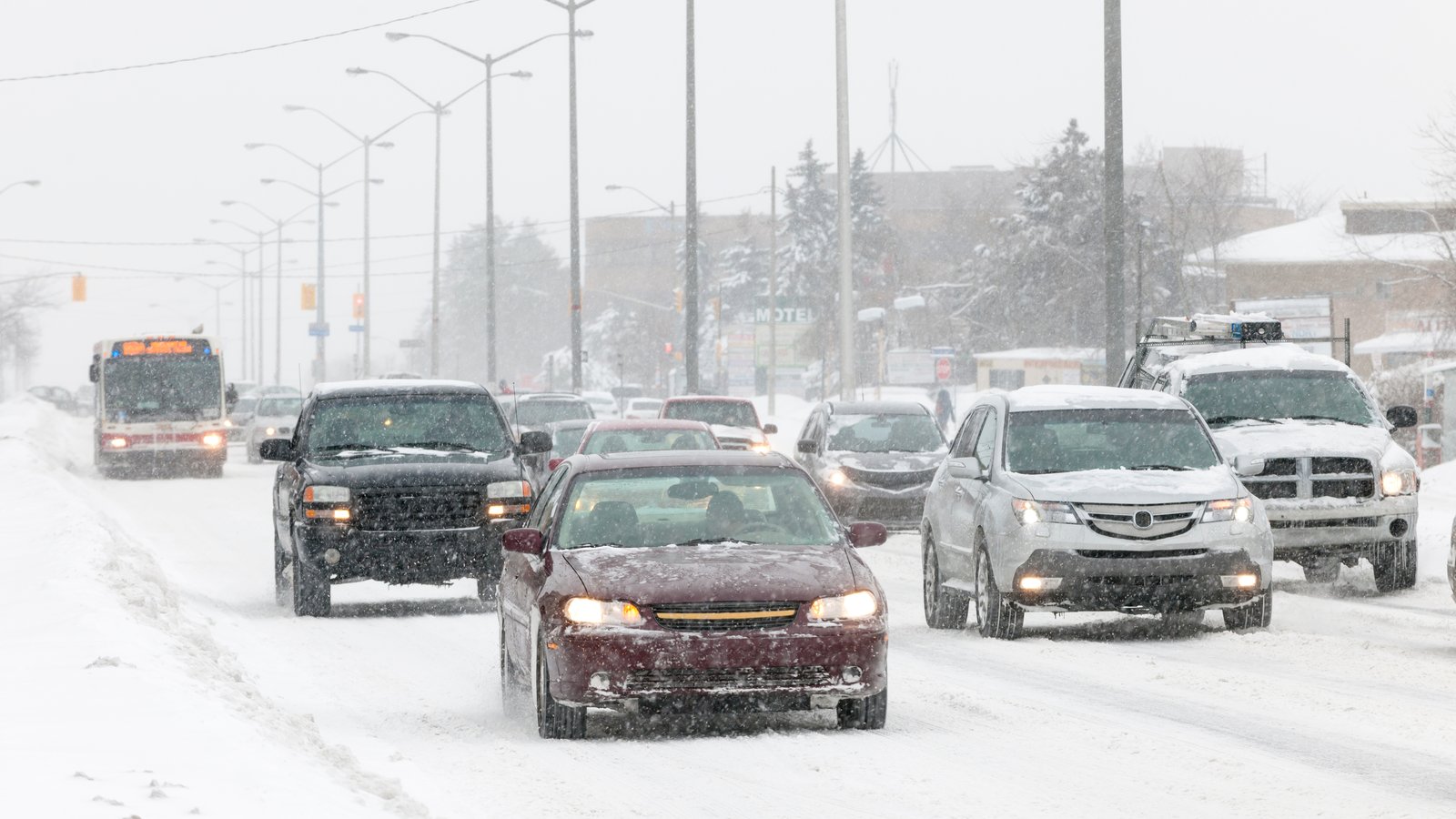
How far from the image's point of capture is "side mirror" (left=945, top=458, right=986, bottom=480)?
14711 millimetres

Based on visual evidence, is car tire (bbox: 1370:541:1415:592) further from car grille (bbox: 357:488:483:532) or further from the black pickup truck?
car grille (bbox: 357:488:483:532)

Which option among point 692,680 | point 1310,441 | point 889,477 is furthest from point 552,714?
point 889,477

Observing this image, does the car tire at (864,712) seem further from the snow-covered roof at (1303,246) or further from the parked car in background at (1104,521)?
the snow-covered roof at (1303,246)

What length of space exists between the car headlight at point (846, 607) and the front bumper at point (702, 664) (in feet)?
0.21

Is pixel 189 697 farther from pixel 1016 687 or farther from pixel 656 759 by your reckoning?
pixel 1016 687

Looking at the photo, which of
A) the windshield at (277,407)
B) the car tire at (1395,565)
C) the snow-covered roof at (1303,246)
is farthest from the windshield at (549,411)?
the snow-covered roof at (1303,246)

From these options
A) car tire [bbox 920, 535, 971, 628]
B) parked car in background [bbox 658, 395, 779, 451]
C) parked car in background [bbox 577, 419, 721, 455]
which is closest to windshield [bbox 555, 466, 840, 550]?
car tire [bbox 920, 535, 971, 628]

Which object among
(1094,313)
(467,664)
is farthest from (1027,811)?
(1094,313)

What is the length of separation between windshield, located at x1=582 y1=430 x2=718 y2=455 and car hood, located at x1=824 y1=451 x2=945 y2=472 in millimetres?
2180

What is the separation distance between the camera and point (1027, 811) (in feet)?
25.3

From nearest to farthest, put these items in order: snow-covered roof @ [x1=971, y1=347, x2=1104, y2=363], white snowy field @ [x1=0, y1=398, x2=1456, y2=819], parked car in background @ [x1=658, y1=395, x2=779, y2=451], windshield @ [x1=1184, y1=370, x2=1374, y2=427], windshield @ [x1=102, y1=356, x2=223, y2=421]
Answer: white snowy field @ [x1=0, y1=398, x2=1456, y2=819] < windshield @ [x1=1184, y1=370, x2=1374, y2=427] < parked car in background @ [x1=658, y1=395, x2=779, y2=451] < windshield @ [x1=102, y1=356, x2=223, y2=421] < snow-covered roof @ [x1=971, y1=347, x2=1104, y2=363]

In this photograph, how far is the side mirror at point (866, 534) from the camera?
1077cm

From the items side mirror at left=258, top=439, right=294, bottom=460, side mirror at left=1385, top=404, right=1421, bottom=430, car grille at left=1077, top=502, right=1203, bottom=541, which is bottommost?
car grille at left=1077, top=502, right=1203, bottom=541

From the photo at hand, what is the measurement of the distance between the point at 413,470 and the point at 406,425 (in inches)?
42.3
